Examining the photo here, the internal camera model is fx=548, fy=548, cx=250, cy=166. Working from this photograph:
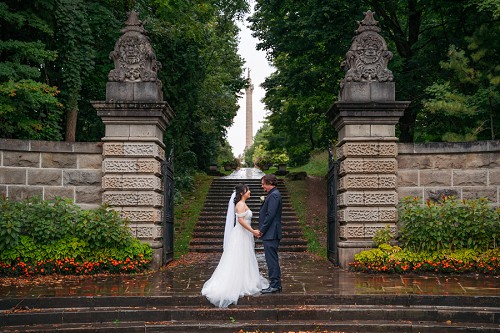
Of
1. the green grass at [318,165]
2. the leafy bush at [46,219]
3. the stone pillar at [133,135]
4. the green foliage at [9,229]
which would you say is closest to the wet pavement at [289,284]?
the green foliage at [9,229]

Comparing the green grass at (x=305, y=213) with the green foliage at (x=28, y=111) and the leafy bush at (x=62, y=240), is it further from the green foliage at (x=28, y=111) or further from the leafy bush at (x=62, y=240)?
the green foliage at (x=28, y=111)

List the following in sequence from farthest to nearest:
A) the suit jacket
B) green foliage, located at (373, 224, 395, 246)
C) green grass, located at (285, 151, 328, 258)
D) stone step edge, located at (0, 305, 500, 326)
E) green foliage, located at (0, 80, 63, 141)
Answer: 1. green grass, located at (285, 151, 328, 258)
2. green foliage, located at (0, 80, 63, 141)
3. green foliage, located at (373, 224, 395, 246)
4. the suit jacket
5. stone step edge, located at (0, 305, 500, 326)

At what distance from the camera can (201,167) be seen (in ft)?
104

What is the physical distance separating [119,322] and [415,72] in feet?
41.8

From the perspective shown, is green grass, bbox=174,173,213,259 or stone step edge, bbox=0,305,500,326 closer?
stone step edge, bbox=0,305,500,326

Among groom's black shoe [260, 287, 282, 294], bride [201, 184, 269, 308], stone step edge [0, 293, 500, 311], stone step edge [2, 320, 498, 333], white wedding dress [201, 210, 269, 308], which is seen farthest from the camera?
groom's black shoe [260, 287, 282, 294]

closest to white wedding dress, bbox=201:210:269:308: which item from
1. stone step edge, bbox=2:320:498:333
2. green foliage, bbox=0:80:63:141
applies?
stone step edge, bbox=2:320:498:333

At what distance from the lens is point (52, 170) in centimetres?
1138

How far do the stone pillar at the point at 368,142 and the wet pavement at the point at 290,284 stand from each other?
1.10 meters

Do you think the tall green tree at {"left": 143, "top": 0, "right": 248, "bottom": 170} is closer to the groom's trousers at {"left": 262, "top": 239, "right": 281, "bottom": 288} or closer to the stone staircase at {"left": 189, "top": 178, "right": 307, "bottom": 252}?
the stone staircase at {"left": 189, "top": 178, "right": 307, "bottom": 252}

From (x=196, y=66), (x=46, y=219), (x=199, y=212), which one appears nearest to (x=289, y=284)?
(x=46, y=219)

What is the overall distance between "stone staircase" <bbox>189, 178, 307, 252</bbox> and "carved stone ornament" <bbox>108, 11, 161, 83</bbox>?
6.74m

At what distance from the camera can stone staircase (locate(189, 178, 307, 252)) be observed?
661 inches

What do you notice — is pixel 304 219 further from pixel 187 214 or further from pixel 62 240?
pixel 62 240
